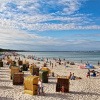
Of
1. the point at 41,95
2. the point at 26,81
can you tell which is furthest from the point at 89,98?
the point at 26,81

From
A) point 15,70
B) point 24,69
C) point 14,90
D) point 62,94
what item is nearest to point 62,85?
point 62,94

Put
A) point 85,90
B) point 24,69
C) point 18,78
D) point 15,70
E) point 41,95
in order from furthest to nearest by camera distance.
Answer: point 24,69 < point 15,70 < point 18,78 < point 85,90 < point 41,95

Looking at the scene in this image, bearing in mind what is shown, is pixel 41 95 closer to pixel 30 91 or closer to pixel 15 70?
pixel 30 91

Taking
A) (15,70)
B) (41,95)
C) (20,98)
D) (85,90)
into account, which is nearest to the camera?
(20,98)

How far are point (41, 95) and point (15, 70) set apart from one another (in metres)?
9.06

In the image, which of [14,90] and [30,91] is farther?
[14,90]

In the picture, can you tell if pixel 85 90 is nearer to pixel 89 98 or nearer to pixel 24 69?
pixel 89 98

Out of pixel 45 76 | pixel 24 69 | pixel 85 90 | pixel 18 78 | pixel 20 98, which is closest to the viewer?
pixel 20 98

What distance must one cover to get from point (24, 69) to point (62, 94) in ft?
61.3

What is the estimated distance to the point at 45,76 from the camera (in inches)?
968

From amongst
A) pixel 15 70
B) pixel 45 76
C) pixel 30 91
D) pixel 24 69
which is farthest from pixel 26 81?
pixel 24 69

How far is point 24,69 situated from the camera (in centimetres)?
3703

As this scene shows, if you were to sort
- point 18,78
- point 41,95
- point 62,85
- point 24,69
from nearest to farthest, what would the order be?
1. point 41,95
2. point 62,85
3. point 18,78
4. point 24,69

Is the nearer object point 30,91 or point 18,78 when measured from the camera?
point 30,91
